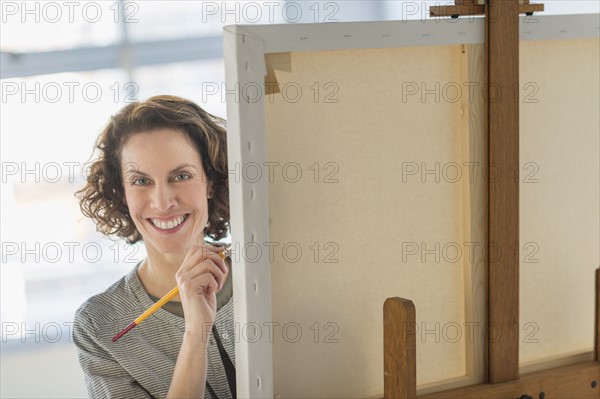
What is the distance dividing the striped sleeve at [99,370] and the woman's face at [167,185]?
0.89 ft

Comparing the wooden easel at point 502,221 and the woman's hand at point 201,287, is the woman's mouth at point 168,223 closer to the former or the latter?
the woman's hand at point 201,287

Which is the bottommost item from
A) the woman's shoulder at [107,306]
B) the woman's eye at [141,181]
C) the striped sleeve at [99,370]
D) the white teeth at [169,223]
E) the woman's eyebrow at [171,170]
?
the striped sleeve at [99,370]

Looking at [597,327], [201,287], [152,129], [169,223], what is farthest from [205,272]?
[597,327]

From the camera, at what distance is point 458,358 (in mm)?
1420

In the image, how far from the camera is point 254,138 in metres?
1.18

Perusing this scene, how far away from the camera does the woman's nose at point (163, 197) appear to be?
6.13 ft

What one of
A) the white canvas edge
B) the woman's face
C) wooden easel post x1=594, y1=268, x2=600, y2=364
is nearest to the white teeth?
the woman's face

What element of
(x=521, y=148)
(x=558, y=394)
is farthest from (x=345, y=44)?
(x=558, y=394)

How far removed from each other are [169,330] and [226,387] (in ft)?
0.66

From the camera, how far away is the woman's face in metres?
1.86

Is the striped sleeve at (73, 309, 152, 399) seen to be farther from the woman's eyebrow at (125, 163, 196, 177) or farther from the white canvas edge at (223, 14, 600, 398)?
the white canvas edge at (223, 14, 600, 398)

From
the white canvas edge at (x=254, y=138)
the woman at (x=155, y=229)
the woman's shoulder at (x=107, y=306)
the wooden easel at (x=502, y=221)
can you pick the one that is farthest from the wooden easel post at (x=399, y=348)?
the woman's shoulder at (x=107, y=306)

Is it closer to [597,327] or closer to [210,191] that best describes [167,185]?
[210,191]

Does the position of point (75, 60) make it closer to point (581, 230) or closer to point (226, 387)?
point (226, 387)
